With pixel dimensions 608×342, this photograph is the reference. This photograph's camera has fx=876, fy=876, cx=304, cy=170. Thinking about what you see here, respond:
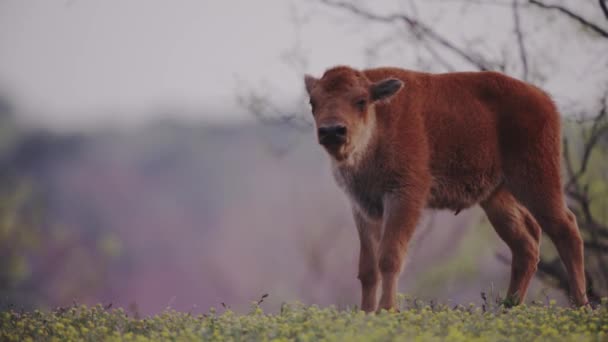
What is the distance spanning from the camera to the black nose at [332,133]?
9.70 m

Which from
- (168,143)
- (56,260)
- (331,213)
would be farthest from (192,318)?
(168,143)

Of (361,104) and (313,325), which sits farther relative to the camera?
(361,104)

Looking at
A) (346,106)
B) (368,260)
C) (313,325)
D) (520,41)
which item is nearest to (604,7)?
(520,41)

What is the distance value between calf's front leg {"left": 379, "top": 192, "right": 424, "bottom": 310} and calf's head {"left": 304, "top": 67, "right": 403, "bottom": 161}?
2.62 feet

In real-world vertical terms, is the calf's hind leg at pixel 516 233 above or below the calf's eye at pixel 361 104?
below

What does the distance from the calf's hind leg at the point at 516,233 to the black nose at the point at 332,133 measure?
2.60m

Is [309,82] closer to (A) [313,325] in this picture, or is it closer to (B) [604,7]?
(A) [313,325]

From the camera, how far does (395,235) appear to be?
9.82 meters

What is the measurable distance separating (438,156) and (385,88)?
1083 millimetres

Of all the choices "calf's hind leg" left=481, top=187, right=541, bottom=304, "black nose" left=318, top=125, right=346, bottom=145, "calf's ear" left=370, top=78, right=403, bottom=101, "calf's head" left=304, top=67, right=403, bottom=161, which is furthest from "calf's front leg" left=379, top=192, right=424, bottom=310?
"calf's hind leg" left=481, top=187, right=541, bottom=304

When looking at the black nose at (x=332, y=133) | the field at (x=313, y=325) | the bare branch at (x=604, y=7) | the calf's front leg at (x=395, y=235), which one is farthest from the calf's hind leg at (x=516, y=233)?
the bare branch at (x=604, y=7)

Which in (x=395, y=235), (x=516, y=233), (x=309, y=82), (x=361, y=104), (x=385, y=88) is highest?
(x=309, y=82)

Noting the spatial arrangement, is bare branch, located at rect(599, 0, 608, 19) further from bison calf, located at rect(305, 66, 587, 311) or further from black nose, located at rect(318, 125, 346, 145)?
black nose, located at rect(318, 125, 346, 145)

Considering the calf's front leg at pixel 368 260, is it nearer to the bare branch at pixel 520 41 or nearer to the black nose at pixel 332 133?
the black nose at pixel 332 133
